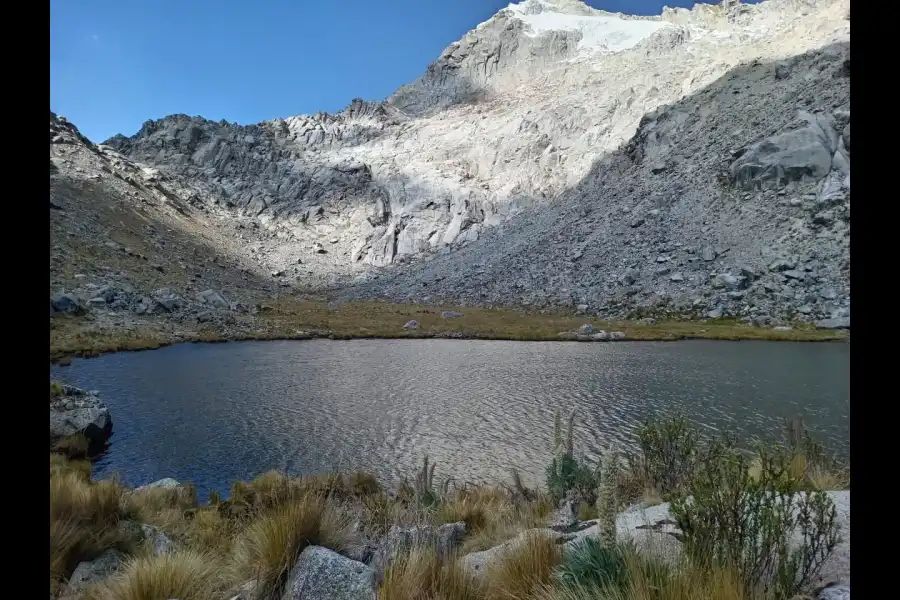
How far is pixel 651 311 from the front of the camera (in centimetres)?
4288

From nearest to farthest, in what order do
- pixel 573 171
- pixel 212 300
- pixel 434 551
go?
pixel 434 551
pixel 212 300
pixel 573 171

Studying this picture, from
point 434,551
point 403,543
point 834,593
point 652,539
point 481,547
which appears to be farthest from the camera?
point 481,547

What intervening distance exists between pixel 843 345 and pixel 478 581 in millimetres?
36522

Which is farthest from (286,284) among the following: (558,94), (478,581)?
(478,581)

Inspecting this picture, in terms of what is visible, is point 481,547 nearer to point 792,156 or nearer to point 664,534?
point 664,534

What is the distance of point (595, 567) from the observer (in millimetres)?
3283

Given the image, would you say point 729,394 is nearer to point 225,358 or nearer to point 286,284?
point 225,358

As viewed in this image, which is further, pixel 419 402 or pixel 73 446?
pixel 419 402

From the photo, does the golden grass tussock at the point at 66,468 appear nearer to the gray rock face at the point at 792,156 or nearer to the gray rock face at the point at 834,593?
the gray rock face at the point at 834,593

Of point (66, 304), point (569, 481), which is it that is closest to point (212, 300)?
point (66, 304)

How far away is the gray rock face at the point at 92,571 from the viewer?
396 centimetres

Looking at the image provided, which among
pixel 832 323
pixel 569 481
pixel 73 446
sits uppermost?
pixel 832 323

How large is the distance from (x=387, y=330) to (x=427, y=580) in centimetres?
3657
